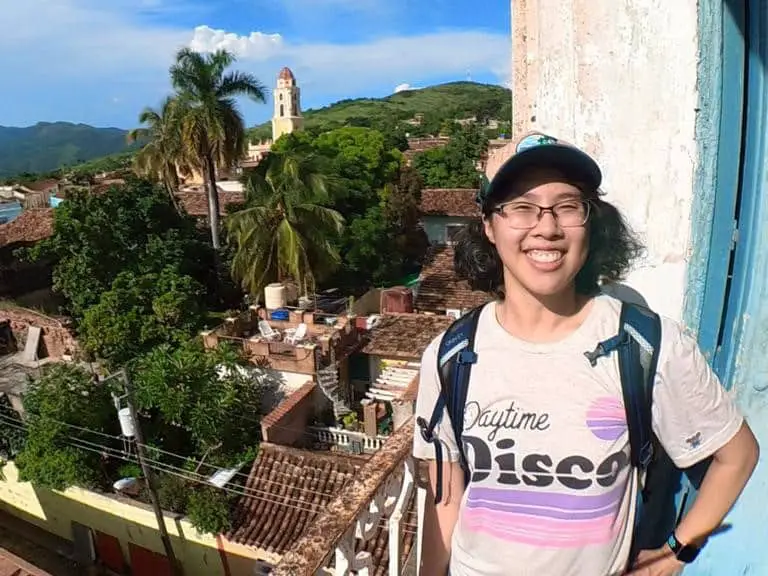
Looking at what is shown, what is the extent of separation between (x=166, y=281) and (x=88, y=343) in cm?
243

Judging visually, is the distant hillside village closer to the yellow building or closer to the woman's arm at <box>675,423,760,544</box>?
the yellow building

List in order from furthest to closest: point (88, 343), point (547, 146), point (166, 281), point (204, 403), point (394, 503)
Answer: point (166, 281) < point (88, 343) < point (204, 403) < point (394, 503) < point (547, 146)

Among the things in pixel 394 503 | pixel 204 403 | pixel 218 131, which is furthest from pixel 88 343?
pixel 394 503

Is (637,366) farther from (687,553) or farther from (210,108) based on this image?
(210,108)

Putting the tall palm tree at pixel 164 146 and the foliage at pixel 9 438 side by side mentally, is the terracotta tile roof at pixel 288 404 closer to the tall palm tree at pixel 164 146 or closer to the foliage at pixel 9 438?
the foliage at pixel 9 438

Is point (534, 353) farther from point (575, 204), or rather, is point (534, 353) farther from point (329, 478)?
point (329, 478)

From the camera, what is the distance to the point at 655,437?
1301 millimetres

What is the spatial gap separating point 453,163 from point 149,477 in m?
24.0

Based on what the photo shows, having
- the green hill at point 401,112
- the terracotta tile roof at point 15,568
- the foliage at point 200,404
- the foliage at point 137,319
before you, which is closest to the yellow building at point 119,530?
the foliage at point 200,404

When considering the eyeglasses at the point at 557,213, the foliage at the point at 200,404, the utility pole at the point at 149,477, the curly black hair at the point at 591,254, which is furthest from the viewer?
the foliage at the point at 200,404

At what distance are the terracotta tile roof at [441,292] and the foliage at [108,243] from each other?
6.81 meters

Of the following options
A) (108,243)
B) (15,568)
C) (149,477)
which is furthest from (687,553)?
(108,243)

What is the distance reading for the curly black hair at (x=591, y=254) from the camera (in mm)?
1464

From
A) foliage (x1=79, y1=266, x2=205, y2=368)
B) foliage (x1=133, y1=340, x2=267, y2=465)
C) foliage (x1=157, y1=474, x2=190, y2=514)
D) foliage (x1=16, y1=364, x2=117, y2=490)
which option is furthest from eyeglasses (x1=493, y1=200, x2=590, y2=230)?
foliage (x1=79, y1=266, x2=205, y2=368)
